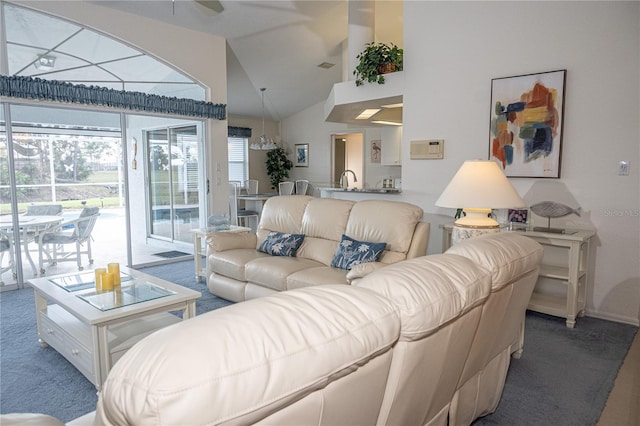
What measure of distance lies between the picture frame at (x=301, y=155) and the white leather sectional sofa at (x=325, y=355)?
8.50 metres

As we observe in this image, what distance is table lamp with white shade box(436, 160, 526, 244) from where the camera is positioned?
2639 mm

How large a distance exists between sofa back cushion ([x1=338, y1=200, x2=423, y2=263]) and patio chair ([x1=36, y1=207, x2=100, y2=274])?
336cm

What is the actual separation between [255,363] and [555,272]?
3.49m

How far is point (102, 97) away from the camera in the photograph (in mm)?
4680

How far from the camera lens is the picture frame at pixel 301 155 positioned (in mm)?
9875

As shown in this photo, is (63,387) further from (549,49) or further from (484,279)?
(549,49)

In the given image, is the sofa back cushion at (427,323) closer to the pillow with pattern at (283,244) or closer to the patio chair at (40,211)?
the pillow with pattern at (283,244)

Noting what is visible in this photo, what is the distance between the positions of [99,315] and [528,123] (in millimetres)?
3711

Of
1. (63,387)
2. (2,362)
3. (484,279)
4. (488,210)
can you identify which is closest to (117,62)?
(2,362)

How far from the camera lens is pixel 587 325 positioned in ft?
11.1

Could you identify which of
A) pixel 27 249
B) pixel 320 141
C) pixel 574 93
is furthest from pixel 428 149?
pixel 320 141

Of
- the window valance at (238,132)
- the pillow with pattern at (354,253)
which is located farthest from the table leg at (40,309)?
the window valance at (238,132)

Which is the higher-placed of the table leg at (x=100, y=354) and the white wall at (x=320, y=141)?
the white wall at (x=320, y=141)

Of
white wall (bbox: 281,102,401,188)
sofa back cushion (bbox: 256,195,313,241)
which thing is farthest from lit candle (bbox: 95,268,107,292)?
white wall (bbox: 281,102,401,188)
